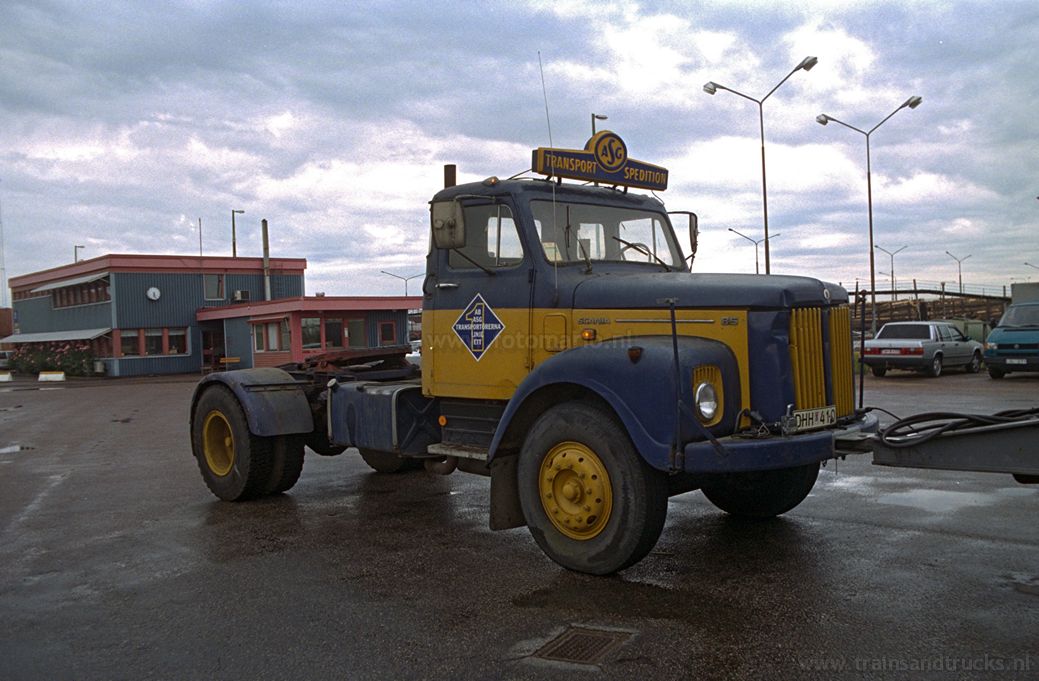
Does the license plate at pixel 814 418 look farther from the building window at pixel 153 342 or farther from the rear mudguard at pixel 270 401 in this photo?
the building window at pixel 153 342

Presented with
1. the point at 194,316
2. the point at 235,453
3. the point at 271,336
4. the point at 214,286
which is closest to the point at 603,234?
the point at 235,453

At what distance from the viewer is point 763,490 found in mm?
6902

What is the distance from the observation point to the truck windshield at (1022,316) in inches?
835

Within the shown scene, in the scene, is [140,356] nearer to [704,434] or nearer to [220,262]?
[220,262]

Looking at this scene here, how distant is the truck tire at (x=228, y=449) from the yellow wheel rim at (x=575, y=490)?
3.63m

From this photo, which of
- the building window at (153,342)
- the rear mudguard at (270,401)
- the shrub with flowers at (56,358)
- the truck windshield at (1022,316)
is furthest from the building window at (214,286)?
the rear mudguard at (270,401)

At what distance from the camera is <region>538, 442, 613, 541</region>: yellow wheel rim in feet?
17.8

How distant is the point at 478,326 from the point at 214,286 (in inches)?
1677

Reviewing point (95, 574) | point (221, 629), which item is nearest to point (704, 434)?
point (221, 629)

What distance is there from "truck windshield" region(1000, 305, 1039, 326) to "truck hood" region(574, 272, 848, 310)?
18006mm

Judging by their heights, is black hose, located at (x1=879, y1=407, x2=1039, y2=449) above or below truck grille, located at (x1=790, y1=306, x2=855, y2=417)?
below

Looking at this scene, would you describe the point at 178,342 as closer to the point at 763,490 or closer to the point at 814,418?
the point at 763,490

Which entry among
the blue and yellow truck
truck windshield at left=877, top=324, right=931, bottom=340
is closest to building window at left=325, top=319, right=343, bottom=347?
truck windshield at left=877, top=324, right=931, bottom=340

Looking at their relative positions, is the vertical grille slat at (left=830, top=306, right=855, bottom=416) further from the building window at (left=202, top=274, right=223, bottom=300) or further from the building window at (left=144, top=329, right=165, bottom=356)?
the building window at (left=202, top=274, right=223, bottom=300)
